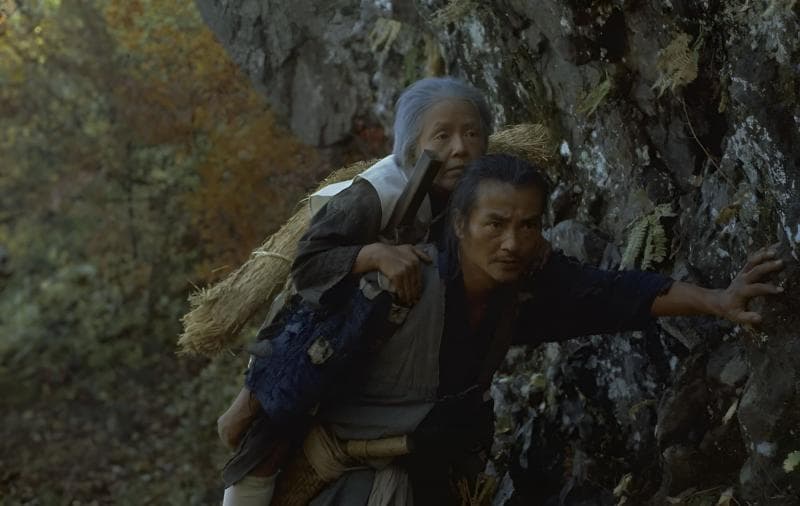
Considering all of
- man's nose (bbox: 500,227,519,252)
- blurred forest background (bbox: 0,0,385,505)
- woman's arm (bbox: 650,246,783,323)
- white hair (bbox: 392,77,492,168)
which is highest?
white hair (bbox: 392,77,492,168)

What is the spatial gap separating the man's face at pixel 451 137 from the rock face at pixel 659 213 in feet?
3.29

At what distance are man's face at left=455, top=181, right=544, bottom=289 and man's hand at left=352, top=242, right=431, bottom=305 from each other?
21 cm

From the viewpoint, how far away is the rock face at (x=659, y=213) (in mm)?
4121

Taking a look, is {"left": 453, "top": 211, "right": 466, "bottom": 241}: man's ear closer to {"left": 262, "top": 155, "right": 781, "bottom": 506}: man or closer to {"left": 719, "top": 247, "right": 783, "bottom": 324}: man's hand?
{"left": 262, "top": 155, "right": 781, "bottom": 506}: man

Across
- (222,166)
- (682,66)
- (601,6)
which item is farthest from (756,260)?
(222,166)

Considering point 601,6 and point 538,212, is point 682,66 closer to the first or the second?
point 601,6

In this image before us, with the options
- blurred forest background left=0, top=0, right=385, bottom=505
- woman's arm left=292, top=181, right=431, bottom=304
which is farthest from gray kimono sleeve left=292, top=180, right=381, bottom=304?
blurred forest background left=0, top=0, right=385, bottom=505

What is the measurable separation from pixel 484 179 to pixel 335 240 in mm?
605

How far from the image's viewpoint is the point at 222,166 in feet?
43.4

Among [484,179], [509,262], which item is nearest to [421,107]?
[484,179]

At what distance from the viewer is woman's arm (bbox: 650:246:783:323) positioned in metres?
3.89

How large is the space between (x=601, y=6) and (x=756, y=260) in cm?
→ 182

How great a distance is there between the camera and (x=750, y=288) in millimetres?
3904

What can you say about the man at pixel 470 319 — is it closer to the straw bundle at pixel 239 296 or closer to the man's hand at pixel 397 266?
the man's hand at pixel 397 266
